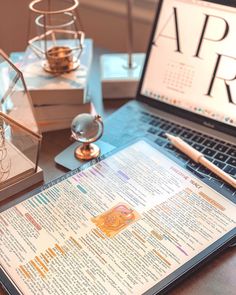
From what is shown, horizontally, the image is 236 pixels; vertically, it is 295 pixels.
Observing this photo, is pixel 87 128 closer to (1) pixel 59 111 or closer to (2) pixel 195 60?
(1) pixel 59 111

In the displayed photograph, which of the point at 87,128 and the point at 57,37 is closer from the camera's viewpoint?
the point at 87,128

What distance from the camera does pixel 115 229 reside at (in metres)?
0.72

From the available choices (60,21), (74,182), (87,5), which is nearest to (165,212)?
(74,182)

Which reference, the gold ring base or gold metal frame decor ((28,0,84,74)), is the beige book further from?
gold metal frame decor ((28,0,84,74))

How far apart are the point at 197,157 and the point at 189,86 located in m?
0.17

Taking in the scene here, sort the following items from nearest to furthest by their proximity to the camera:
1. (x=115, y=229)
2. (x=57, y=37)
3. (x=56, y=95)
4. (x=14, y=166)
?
(x=115, y=229), (x=14, y=166), (x=56, y=95), (x=57, y=37)

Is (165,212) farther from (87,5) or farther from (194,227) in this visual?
(87,5)

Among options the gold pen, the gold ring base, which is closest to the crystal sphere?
the gold ring base

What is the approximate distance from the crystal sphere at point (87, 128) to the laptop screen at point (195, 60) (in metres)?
0.19

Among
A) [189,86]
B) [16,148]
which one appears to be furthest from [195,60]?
[16,148]

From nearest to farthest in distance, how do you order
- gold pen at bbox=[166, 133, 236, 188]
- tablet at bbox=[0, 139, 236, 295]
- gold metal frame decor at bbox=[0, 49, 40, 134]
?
tablet at bbox=[0, 139, 236, 295] → gold pen at bbox=[166, 133, 236, 188] → gold metal frame decor at bbox=[0, 49, 40, 134]

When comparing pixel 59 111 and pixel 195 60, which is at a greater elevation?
pixel 195 60

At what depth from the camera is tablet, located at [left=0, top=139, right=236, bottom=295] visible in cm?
65

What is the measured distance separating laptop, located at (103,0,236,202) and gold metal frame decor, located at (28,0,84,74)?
0.14 m
